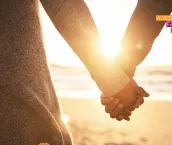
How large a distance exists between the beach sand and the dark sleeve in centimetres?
343

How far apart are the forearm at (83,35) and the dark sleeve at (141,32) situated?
1.85 ft

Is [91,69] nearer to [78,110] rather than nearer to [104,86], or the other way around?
[104,86]

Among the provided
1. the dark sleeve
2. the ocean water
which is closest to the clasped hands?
the dark sleeve

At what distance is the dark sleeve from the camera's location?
4.90 feet

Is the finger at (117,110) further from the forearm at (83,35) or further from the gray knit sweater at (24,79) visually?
the gray knit sweater at (24,79)

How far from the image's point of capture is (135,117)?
21.6ft

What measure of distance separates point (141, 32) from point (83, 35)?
0.69m

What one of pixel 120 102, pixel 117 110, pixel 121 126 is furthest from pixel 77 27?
pixel 121 126

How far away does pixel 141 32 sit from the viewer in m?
1.56

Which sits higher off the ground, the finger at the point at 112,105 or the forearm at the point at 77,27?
the forearm at the point at 77,27

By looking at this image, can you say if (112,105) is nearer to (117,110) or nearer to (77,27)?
(117,110)

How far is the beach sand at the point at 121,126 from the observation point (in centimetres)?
501

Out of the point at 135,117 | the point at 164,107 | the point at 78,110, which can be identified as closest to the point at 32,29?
the point at 135,117

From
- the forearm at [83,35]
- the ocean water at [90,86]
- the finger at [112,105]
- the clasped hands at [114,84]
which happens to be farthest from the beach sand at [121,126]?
the forearm at [83,35]
